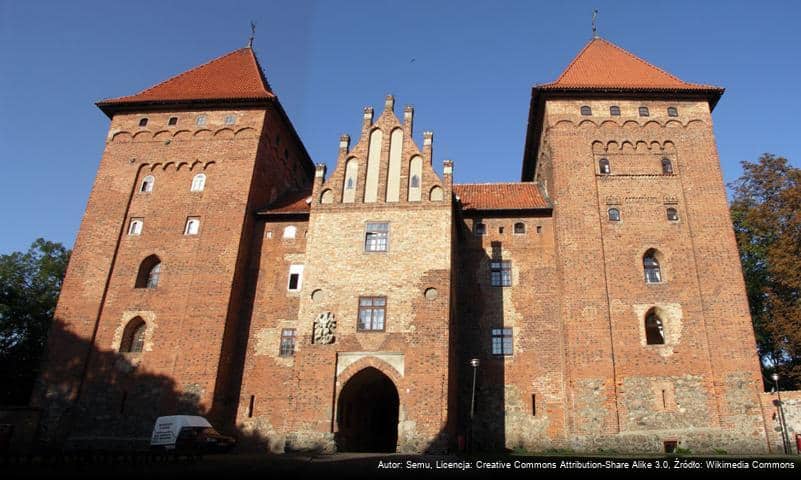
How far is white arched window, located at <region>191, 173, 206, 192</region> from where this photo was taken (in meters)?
25.2

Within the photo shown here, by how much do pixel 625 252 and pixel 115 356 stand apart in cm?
1979

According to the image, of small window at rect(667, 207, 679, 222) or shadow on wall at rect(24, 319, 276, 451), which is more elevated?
small window at rect(667, 207, 679, 222)

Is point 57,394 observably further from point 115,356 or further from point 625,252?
point 625,252

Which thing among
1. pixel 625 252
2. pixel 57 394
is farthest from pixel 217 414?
pixel 625 252

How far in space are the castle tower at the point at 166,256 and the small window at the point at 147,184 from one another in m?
0.05

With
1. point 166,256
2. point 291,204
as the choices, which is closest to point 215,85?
point 291,204

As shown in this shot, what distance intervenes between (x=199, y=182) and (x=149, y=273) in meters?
4.37

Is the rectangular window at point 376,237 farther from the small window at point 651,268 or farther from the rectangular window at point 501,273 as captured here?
the small window at point 651,268

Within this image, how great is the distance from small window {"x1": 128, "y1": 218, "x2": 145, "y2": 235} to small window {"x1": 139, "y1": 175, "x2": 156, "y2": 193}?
144 cm

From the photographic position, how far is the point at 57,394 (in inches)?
851

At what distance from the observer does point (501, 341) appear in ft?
75.0

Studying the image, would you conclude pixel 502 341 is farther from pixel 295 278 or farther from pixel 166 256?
pixel 166 256

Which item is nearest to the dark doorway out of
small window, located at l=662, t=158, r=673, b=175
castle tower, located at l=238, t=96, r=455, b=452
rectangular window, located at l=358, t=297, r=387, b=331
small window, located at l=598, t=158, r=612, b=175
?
castle tower, located at l=238, t=96, r=455, b=452

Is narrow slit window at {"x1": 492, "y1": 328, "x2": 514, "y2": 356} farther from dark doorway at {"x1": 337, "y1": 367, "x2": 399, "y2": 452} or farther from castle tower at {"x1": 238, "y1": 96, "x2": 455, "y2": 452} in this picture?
dark doorway at {"x1": 337, "y1": 367, "x2": 399, "y2": 452}
